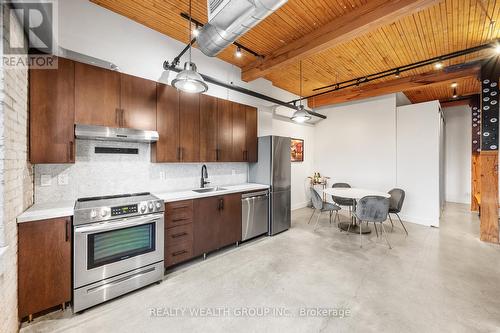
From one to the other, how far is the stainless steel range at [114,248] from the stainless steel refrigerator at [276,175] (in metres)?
2.22

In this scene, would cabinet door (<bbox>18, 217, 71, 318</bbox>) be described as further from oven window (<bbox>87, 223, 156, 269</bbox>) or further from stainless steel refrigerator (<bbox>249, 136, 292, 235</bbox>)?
stainless steel refrigerator (<bbox>249, 136, 292, 235</bbox>)

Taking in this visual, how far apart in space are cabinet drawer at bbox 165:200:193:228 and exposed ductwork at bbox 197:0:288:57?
212cm

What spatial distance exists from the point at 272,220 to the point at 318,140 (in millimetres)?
3795

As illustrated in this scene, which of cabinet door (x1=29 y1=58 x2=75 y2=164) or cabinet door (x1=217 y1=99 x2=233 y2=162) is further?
cabinet door (x1=217 y1=99 x2=233 y2=162)

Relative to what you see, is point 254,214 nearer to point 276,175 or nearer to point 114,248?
point 276,175

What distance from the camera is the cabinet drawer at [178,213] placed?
2721mm

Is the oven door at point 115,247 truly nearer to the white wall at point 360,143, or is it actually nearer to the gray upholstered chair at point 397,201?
the gray upholstered chair at point 397,201

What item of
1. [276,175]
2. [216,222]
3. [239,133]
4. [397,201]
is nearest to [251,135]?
[239,133]

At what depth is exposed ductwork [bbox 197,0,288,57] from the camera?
1.78m

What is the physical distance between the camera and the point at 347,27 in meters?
2.77

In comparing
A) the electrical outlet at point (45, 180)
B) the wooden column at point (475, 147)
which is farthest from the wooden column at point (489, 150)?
the electrical outlet at point (45, 180)

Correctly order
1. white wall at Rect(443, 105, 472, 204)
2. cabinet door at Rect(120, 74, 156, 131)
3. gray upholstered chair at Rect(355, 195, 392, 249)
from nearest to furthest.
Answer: cabinet door at Rect(120, 74, 156, 131)
gray upholstered chair at Rect(355, 195, 392, 249)
white wall at Rect(443, 105, 472, 204)

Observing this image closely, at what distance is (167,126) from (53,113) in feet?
4.00

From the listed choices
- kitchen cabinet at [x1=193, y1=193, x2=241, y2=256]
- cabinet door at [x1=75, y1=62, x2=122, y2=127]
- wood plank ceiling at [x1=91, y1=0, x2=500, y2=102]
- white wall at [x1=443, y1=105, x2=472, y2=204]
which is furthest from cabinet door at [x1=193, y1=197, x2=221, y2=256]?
white wall at [x1=443, y1=105, x2=472, y2=204]
